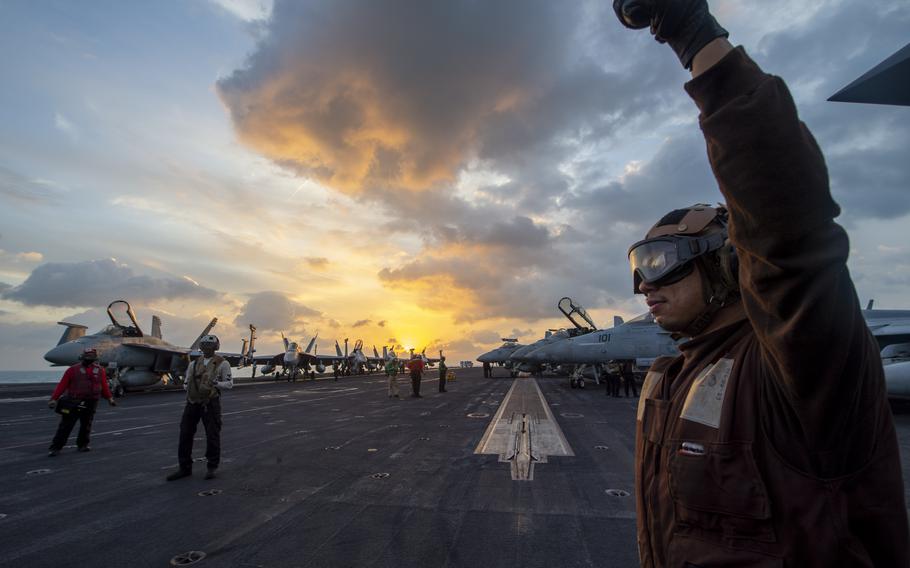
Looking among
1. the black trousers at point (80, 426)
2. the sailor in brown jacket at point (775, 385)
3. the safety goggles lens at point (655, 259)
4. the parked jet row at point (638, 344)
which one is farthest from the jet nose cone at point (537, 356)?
the sailor in brown jacket at point (775, 385)

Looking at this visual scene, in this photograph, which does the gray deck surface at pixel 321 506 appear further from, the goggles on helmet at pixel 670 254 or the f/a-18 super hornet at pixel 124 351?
the f/a-18 super hornet at pixel 124 351

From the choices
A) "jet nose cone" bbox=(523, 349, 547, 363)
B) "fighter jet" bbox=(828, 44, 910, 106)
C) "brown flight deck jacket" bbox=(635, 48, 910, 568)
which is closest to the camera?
"brown flight deck jacket" bbox=(635, 48, 910, 568)

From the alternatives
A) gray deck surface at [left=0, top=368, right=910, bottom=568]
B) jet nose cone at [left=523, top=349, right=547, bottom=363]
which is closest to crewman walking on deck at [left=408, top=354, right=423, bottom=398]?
jet nose cone at [left=523, top=349, right=547, bottom=363]

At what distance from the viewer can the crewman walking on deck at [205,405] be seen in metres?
6.57

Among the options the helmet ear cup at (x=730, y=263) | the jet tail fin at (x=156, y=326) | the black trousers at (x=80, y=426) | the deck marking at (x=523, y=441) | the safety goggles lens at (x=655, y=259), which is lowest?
the deck marking at (x=523, y=441)

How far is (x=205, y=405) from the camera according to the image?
6957 millimetres

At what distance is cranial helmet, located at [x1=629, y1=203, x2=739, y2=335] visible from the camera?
167cm

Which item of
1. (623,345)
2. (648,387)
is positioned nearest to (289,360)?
(623,345)

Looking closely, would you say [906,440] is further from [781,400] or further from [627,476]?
[781,400]

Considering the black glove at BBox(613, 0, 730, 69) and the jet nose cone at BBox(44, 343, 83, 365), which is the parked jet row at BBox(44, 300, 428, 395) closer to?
the jet nose cone at BBox(44, 343, 83, 365)

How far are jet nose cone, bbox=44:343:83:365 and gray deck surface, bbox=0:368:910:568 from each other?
51.4 feet

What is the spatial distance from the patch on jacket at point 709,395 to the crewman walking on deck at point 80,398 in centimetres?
1089

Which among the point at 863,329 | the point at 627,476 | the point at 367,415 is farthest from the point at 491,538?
the point at 367,415

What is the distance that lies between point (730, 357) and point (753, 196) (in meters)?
0.68
